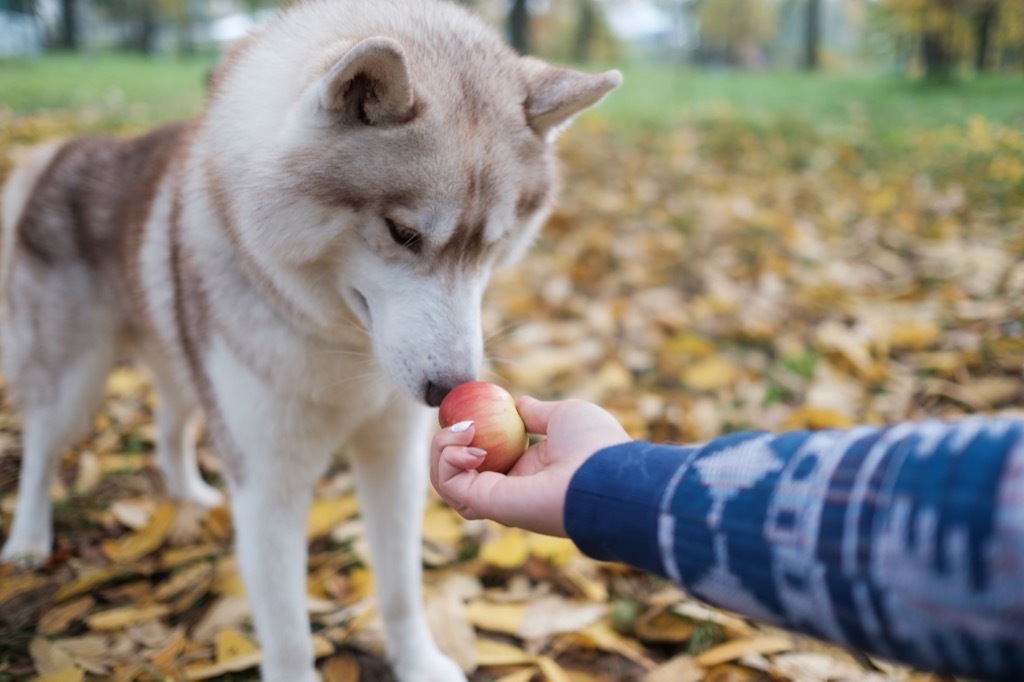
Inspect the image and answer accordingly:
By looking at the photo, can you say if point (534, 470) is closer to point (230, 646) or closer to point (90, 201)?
point (230, 646)

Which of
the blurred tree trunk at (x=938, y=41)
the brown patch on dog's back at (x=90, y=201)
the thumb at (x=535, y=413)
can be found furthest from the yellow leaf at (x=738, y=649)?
the blurred tree trunk at (x=938, y=41)

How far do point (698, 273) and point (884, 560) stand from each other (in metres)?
4.08

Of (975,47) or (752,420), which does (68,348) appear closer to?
(752,420)

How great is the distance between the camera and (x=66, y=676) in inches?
83.0

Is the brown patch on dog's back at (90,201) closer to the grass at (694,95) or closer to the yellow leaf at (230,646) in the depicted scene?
the yellow leaf at (230,646)

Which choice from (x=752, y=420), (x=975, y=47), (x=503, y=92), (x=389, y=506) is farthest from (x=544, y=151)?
(x=975, y=47)

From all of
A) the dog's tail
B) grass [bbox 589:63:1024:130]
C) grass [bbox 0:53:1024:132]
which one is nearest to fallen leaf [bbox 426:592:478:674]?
the dog's tail

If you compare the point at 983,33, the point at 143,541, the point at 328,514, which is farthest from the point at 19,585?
the point at 983,33

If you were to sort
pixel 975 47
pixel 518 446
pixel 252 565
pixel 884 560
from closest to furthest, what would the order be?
pixel 884 560
pixel 518 446
pixel 252 565
pixel 975 47

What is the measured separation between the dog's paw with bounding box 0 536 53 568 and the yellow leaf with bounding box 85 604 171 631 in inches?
18.4

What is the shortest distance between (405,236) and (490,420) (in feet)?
1.65

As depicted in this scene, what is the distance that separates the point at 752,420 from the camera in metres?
3.29

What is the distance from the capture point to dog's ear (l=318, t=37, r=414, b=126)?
1581 mm

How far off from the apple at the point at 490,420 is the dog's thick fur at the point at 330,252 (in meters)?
0.10
